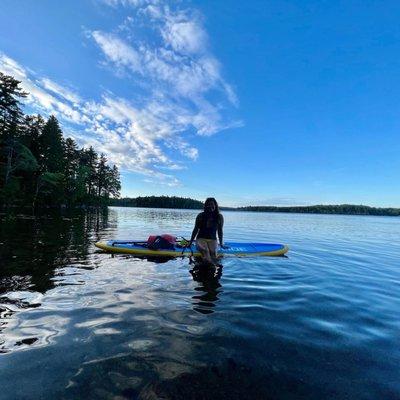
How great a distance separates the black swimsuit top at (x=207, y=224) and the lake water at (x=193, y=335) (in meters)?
1.77

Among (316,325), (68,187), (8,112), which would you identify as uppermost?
(8,112)

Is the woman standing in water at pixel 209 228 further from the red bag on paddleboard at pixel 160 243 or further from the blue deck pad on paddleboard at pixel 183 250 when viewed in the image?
the red bag on paddleboard at pixel 160 243

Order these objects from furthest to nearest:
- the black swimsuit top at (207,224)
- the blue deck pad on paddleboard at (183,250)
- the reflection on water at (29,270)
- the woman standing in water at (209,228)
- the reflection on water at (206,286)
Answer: the blue deck pad on paddleboard at (183,250), the black swimsuit top at (207,224), the woman standing in water at (209,228), the reflection on water at (206,286), the reflection on water at (29,270)

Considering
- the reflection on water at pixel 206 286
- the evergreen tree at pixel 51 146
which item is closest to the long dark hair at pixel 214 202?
the reflection on water at pixel 206 286

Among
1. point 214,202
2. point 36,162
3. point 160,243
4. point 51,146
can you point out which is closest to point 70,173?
point 51,146

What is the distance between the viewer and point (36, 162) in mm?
38344

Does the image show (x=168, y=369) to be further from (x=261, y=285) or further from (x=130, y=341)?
(x=261, y=285)

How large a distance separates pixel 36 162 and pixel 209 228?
37.2 m

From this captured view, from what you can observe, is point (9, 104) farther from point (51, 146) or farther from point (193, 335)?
point (193, 335)

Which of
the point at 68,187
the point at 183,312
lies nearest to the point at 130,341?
the point at 183,312

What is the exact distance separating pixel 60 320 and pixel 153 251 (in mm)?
7641

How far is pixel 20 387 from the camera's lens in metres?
3.45

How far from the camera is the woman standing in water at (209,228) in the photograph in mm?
10638

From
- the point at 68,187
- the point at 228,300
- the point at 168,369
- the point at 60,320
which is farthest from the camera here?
the point at 68,187
